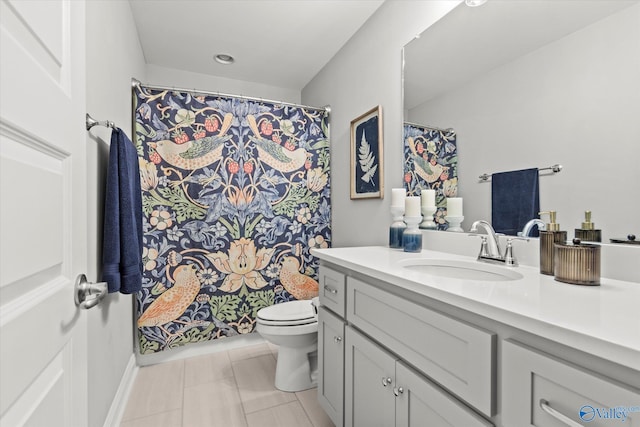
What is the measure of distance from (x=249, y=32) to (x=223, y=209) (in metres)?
1.28

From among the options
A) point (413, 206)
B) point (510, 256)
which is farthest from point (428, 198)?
point (510, 256)

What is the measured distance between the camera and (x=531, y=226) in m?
1.16

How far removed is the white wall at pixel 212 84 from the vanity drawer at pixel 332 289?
84.5 inches

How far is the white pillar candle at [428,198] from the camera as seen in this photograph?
5.25ft

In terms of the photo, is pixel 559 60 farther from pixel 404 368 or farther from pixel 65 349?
pixel 65 349

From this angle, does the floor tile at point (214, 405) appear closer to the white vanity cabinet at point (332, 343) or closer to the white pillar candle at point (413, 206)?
the white vanity cabinet at point (332, 343)

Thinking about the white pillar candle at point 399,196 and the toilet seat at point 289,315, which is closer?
the white pillar candle at point 399,196

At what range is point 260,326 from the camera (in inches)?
73.7

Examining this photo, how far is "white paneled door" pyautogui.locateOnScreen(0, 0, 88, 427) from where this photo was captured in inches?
18.1

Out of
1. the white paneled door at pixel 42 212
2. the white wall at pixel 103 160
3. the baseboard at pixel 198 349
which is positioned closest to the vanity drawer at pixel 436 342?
the white paneled door at pixel 42 212

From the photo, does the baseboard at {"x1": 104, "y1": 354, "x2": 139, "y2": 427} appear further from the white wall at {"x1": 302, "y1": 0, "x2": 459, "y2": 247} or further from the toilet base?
A: the white wall at {"x1": 302, "y1": 0, "x2": 459, "y2": 247}

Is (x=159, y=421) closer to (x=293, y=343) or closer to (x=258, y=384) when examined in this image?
(x=258, y=384)

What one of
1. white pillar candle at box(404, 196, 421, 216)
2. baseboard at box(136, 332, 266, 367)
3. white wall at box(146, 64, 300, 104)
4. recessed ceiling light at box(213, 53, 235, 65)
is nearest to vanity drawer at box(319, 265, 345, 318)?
white pillar candle at box(404, 196, 421, 216)

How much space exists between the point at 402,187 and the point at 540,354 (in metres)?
1.28
